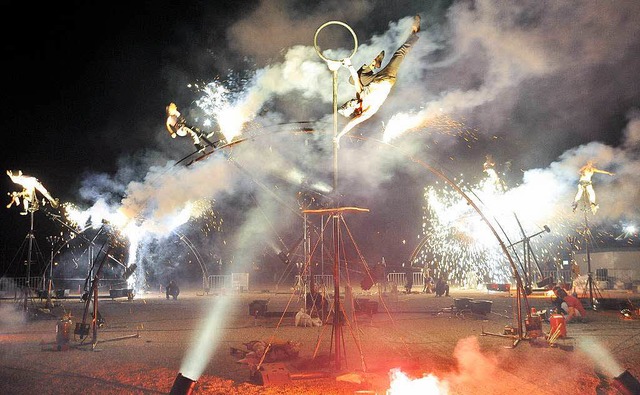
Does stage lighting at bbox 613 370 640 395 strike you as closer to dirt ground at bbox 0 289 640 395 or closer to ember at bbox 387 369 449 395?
dirt ground at bbox 0 289 640 395

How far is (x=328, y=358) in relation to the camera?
9.70 metres

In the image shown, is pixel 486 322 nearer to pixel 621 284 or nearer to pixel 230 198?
pixel 621 284

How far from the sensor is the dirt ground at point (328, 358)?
333 inches

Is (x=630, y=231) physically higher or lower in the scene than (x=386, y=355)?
higher

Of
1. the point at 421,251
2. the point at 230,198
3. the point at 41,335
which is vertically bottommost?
the point at 41,335

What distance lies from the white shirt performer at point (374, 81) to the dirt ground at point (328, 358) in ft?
13.2

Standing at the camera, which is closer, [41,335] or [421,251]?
[41,335]

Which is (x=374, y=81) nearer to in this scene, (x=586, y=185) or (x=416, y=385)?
(x=416, y=385)

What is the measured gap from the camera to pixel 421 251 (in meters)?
56.5

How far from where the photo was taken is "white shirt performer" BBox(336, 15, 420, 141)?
7441mm

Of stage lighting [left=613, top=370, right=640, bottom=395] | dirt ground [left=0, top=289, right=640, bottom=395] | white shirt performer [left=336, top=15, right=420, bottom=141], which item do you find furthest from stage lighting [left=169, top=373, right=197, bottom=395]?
stage lighting [left=613, top=370, right=640, bottom=395]

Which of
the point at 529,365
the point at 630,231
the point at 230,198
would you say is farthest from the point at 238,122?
the point at 630,231

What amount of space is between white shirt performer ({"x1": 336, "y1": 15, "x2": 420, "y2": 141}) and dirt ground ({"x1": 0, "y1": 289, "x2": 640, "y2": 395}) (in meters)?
4.03

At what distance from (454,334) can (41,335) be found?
44.6 feet
